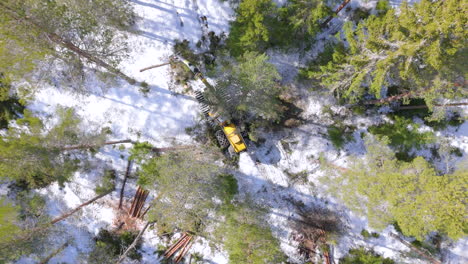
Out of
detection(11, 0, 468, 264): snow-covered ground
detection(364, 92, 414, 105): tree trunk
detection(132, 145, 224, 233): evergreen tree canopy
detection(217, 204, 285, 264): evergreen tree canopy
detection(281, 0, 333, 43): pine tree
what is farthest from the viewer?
detection(11, 0, 468, 264): snow-covered ground

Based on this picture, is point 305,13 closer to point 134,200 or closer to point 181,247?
point 134,200

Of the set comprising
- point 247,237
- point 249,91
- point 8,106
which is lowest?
point 247,237

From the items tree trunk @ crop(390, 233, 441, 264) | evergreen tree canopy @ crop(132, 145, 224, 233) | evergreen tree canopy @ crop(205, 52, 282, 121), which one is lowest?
tree trunk @ crop(390, 233, 441, 264)

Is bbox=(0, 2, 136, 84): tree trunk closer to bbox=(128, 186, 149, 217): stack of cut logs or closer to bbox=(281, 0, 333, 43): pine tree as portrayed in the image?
bbox=(128, 186, 149, 217): stack of cut logs

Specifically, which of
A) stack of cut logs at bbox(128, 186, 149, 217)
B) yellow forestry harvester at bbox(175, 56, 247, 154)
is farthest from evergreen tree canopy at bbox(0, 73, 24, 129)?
yellow forestry harvester at bbox(175, 56, 247, 154)

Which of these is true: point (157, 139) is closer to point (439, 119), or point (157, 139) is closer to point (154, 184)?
point (154, 184)

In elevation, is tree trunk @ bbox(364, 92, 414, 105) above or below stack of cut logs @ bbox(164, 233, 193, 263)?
above

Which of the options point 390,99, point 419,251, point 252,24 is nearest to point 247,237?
point 419,251
